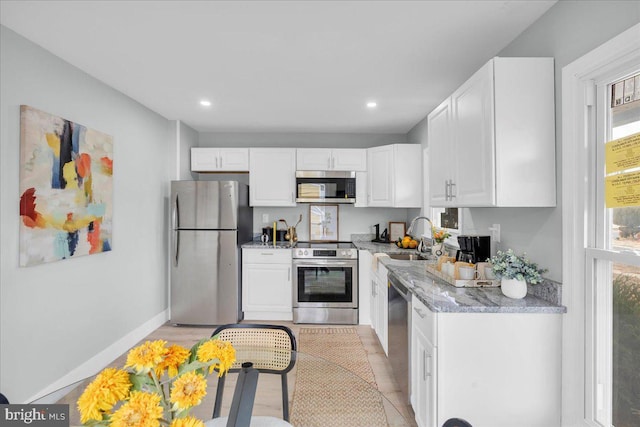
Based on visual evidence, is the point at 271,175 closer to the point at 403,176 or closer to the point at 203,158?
the point at 203,158

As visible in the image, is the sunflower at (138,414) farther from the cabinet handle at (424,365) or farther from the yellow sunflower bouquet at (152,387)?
the cabinet handle at (424,365)

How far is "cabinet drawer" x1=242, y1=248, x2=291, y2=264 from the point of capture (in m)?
4.02

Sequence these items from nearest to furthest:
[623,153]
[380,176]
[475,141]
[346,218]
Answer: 1. [623,153]
2. [475,141]
3. [380,176]
4. [346,218]

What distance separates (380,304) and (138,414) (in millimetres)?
2786

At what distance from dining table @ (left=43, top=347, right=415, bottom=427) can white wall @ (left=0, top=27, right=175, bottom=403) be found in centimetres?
136

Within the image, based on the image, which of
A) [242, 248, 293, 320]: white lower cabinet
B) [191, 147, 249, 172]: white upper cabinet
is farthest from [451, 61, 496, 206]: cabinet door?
[191, 147, 249, 172]: white upper cabinet

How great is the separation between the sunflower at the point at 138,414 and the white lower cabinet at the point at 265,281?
3389mm

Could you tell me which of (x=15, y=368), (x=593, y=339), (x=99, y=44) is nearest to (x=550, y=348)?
(x=593, y=339)

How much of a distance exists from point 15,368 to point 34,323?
0.27 metres

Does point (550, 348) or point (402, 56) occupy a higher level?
point (402, 56)

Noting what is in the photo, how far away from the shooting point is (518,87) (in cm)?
175

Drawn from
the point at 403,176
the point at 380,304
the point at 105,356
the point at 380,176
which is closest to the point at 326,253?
the point at 380,304

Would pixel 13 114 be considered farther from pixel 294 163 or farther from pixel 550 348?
pixel 550 348

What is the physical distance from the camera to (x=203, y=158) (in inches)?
171
